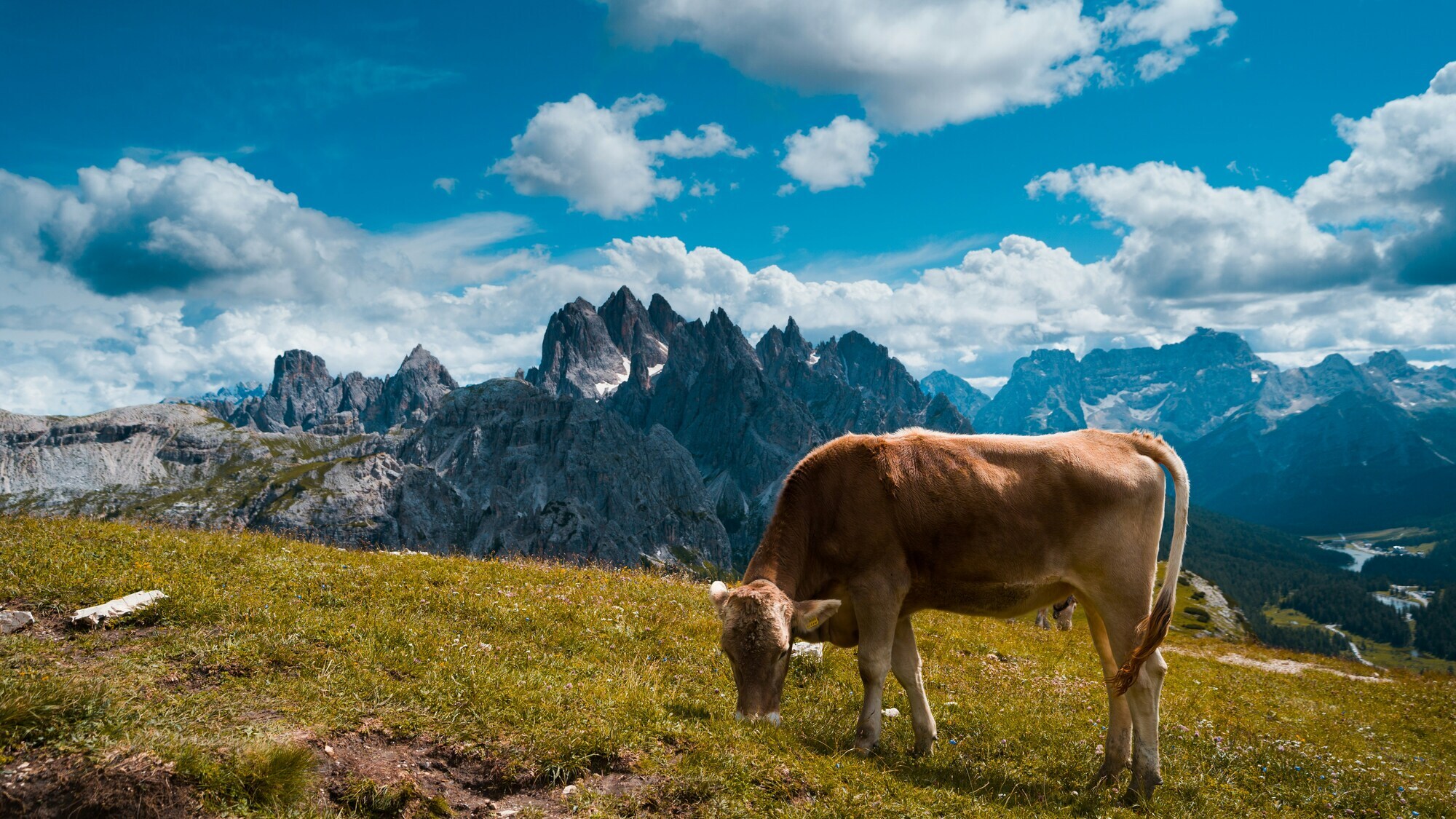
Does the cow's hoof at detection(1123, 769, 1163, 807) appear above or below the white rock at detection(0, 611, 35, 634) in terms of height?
below

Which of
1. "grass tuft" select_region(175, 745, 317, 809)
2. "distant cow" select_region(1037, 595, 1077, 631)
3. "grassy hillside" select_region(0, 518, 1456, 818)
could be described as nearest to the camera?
"grass tuft" select_region(175, 745, 317, 809)

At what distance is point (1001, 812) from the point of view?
322 inches

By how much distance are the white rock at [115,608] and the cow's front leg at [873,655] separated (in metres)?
10.3

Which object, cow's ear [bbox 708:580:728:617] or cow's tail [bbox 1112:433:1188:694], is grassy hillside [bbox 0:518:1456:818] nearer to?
cow's ear [bbox 708:580:728:617]

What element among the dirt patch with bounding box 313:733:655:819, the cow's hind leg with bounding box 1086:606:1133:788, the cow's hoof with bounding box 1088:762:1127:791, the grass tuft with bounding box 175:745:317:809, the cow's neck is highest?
the cow's neck

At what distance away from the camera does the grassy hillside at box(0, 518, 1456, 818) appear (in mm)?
6699

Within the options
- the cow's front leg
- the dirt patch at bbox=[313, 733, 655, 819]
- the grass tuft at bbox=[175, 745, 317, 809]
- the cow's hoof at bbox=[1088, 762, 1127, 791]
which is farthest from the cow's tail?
the grass tuft at bbox=[175, 745, 317, 809]

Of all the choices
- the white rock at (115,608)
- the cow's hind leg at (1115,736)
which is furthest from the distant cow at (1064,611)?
the white rock at (115,608)

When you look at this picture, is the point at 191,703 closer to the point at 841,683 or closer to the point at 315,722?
the point at 315,722

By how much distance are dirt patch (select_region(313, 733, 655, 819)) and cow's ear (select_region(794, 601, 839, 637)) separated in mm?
2658

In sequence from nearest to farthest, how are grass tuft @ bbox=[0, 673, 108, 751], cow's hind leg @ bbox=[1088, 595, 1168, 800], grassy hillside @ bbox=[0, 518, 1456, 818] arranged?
grass tuft @ bbox=[0, 673, 108, 751] → grassy hillside @ bbox=[0, 518, 1456, 818] → cow's hind leg @ bbox=[1088, 595, 1168, 800]

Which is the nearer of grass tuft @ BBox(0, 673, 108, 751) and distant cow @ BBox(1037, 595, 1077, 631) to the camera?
grass tuft @ BBox(0, 673, 108, 751)

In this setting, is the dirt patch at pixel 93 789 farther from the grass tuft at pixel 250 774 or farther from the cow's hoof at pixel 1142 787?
the cow's hoof at pixel 1142 787

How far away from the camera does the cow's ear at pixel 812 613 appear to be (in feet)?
30.4
